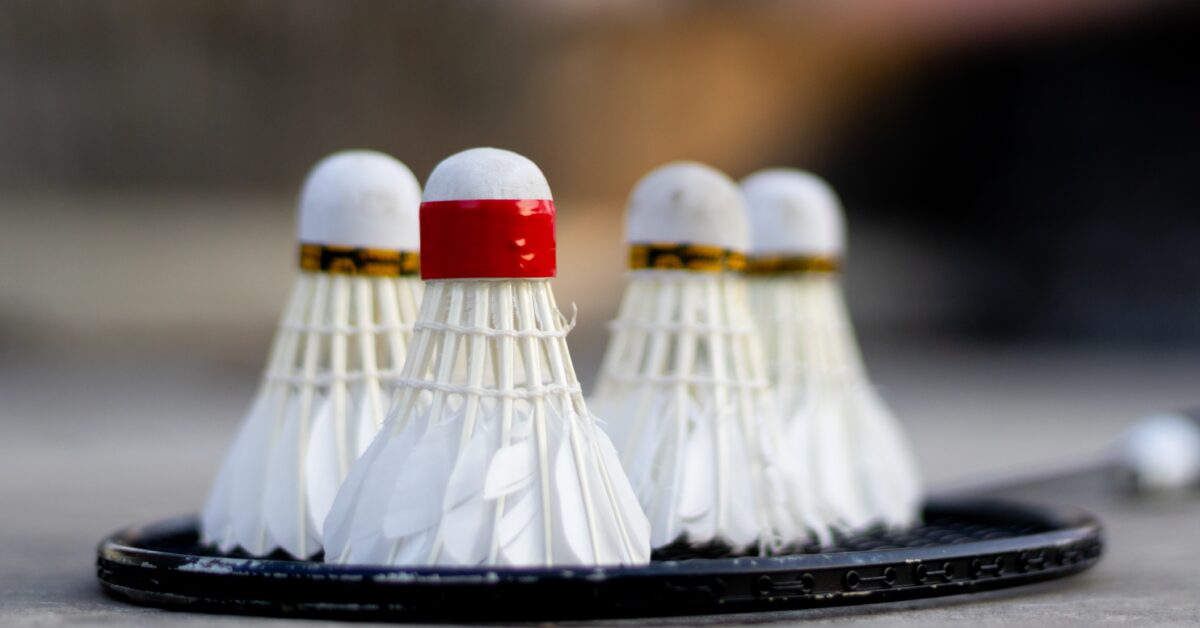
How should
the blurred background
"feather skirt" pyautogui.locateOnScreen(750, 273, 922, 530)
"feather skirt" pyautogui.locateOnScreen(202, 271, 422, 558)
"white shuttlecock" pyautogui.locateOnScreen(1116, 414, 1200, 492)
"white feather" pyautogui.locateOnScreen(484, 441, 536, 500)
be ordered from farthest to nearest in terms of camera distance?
the blurred background < "white shuttlecock" pyautogui.locateOnScreen(1116, 414, 1200, 492) < "feather skirt" pyautogui.locateOnScreen(750, 273, 922, 530) < "feather skirt" pyautogui.locateOnScreen(202, 271, 422, 558) < "white feather" pyautogui.locateOnScreen(484, 441, 536, 500)

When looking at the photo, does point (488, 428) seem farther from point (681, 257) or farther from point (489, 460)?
point (681, 257)

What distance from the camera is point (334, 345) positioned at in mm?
3082

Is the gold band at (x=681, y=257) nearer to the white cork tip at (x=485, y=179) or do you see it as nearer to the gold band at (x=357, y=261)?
the gold band at (x=357, y=261)

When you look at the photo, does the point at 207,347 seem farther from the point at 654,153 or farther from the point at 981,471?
the point at 981,471

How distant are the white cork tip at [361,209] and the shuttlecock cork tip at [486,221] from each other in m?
0.47

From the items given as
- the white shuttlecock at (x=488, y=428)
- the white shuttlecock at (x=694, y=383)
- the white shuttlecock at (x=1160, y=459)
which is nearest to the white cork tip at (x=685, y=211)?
the white shuttlecock at (x=694, y=383)

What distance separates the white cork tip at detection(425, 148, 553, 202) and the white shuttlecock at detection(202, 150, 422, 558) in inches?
18.9

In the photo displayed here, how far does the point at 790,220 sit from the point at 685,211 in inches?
29.4

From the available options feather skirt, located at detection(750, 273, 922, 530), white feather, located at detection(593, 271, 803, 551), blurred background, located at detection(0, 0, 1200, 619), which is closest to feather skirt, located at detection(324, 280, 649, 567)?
white feather, located at detection(593, 271, 803, 551)

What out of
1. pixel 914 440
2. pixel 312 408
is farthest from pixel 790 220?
pixel 914 440

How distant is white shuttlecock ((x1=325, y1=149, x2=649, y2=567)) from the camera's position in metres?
2.46

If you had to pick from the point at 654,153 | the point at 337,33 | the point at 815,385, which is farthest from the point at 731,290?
the point at 654,153

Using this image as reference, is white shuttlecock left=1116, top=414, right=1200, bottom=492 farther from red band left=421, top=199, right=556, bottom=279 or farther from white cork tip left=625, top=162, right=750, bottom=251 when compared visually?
red band left=421, top=199, right=556, bottom=279

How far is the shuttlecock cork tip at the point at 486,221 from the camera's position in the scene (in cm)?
255
